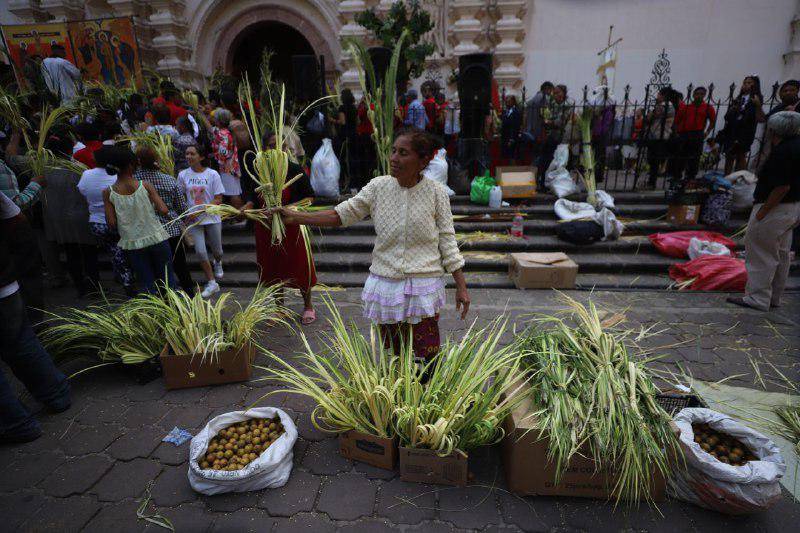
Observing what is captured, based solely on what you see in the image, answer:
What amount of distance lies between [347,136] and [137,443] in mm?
6391

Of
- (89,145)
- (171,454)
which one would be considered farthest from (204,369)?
Result: (89,145)

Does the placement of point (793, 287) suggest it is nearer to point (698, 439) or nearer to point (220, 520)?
point (698, 439)

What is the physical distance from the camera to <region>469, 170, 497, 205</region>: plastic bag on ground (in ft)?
24.1

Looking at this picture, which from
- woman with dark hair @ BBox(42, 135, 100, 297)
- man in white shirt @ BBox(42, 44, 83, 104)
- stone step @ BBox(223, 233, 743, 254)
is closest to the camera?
woman with dark hair @ BBox(42, 135, 100, 297)

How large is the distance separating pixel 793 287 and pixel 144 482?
7176 mm

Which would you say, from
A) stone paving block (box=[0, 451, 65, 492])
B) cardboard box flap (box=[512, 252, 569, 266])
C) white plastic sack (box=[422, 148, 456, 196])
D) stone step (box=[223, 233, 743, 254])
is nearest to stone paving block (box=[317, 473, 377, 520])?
stone paving block (box=[0, 451, 65, 492])

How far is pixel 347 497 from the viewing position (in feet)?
7.95

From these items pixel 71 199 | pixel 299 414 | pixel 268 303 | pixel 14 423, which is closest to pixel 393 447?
pixel 299 414

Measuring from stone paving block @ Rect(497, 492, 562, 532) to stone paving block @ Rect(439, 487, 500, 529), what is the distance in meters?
0.06

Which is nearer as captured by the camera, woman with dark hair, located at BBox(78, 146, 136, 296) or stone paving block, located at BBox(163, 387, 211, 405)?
stone paving block, located at BBox(163, 387, 211, 405)

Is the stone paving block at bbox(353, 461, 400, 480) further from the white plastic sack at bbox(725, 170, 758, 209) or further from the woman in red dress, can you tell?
the white plastic sack at bbox(725, 170, 758, 209)

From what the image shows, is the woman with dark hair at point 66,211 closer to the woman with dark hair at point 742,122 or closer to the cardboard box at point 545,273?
the cardboard box at point 545,273

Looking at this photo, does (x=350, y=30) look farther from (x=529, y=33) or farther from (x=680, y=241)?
(x=680, y=241)

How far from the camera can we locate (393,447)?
101 inches
